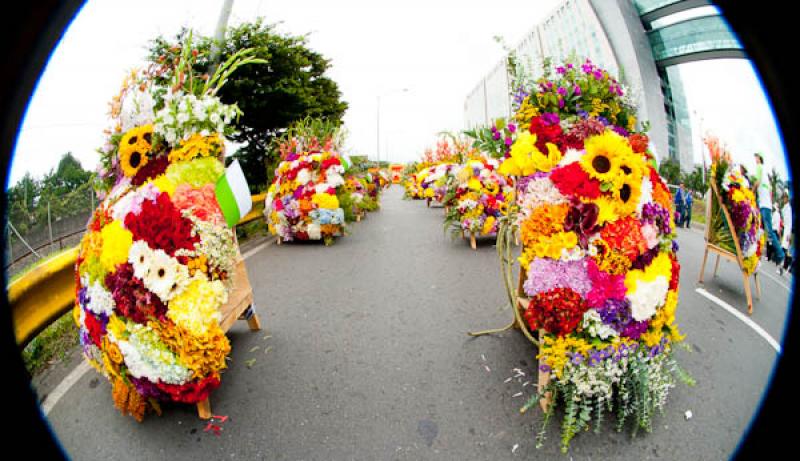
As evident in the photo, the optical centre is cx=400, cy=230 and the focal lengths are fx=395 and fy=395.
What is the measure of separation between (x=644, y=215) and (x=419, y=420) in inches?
79.6

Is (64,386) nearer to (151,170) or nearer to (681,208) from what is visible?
(151,170)

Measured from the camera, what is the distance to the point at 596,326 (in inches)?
96.7

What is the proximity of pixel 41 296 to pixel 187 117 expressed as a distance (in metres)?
1.74

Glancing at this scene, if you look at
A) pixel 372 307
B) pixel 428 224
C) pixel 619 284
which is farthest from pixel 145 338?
pixel 428 224

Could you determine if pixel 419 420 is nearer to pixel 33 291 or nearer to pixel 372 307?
pixel 372 307

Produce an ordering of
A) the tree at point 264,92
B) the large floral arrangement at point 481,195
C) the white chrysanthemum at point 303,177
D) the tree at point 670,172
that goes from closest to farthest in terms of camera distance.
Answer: the large floral arrangement at point 481,195 < the white chrysanthemum at point 303,177 < the tree at point 264,92 < the tree at point 670,172

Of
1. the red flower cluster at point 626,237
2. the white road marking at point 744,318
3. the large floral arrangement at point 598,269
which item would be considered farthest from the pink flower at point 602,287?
the white road marking at point 744,318

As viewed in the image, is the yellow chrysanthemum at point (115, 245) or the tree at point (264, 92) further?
the tree at point (264, 92)

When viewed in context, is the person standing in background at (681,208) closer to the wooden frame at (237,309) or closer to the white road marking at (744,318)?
the white road marking at (744,318)

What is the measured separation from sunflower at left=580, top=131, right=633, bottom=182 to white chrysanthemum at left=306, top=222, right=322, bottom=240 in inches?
264

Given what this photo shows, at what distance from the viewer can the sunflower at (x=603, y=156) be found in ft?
8.55

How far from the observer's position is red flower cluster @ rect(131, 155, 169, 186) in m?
2.95

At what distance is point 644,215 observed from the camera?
8.68 feet

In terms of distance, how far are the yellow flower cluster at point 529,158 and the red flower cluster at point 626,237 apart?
0.57 meters
